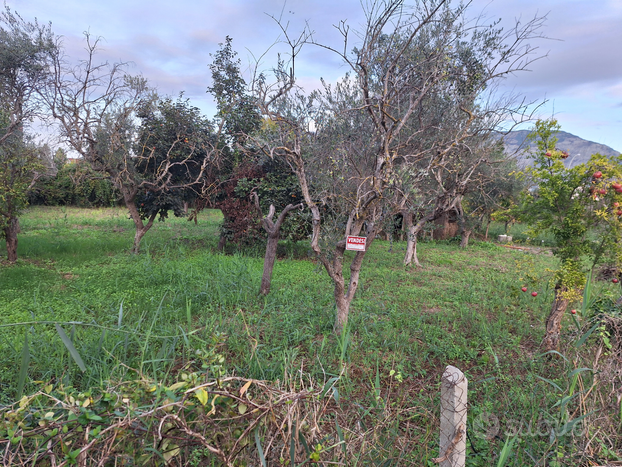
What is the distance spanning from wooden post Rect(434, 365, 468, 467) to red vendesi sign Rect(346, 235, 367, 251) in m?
2.20

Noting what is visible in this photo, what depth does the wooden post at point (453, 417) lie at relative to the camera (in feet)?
5.55

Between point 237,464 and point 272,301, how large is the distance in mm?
3487

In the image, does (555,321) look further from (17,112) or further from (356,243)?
(17,112)

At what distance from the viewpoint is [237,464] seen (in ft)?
5.41

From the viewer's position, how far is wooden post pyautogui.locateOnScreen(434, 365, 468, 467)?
1.69 metres

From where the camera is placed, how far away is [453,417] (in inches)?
67.6

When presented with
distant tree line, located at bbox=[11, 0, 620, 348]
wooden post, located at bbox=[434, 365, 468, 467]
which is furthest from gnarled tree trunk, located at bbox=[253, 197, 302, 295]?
wooden post, located at bbox=[434, 365, 468, 467]

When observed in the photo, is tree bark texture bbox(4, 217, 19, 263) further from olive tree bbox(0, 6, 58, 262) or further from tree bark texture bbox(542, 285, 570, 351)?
tree bark texture bbox(542, 285, 570, 351)

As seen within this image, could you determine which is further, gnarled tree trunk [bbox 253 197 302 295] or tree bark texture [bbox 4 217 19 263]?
tree bark texture [bbox 4 217 19 263]

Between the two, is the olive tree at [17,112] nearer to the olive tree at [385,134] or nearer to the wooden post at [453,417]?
the olive tree at [385,134]

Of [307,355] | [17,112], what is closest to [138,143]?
[17,112]

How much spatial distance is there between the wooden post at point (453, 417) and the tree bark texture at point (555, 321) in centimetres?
283

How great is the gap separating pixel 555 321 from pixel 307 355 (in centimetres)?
293

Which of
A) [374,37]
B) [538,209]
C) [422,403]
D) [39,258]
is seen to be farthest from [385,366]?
[39,258]
